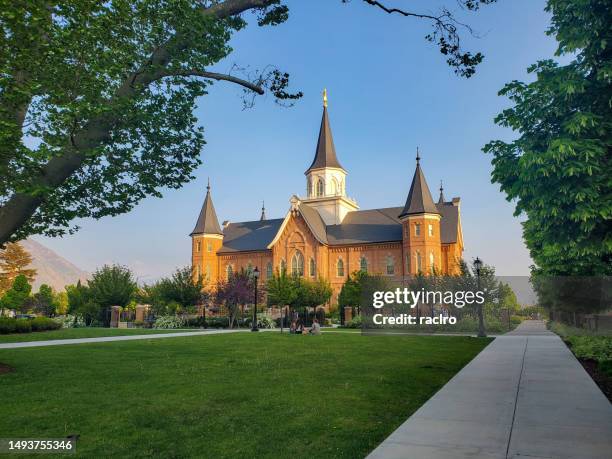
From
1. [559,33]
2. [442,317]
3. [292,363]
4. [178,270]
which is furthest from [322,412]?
[178,270]

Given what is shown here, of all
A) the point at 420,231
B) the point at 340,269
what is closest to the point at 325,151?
the point at 340,269

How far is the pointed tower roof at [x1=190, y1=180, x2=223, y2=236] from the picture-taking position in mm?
63156

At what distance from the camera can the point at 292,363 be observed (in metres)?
12.9

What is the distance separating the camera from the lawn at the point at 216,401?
5.76m

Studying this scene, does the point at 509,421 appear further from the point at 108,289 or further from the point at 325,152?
the point at 325,152

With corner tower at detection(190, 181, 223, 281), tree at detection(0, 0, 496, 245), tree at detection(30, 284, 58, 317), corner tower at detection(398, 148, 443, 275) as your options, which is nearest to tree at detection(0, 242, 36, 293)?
tree at detection(30, 284, 58, 317)

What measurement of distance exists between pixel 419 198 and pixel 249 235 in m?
25.2

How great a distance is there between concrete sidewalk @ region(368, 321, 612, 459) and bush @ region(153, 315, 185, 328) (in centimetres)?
3113

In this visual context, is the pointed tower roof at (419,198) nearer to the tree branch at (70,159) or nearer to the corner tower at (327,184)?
the corner tower at (327,184)

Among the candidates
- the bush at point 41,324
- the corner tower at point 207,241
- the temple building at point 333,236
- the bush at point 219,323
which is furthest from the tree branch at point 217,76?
the corner tower at point 207,241

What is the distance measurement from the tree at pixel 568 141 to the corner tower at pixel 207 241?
5532 cm

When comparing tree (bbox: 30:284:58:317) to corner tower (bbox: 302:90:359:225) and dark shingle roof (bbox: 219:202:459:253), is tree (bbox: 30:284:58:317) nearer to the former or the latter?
dark shingle roof (bbox: 219:202:459:253)

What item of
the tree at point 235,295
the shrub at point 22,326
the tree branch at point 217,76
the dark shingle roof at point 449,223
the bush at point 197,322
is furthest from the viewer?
the dark shingle roof at point 449,223

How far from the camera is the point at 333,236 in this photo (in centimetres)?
5903
